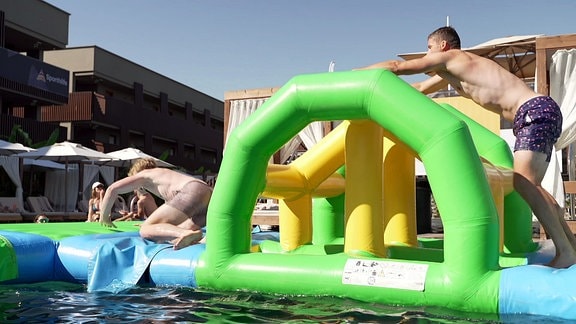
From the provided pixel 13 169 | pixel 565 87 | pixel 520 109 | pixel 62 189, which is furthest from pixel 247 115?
pixel 62 189

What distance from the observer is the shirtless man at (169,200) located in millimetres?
5293

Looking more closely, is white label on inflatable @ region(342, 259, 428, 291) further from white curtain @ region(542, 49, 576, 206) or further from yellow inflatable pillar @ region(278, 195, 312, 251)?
white curtain @ region(542, 49, 576, 206)

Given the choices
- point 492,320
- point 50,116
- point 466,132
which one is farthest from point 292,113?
point 50,116

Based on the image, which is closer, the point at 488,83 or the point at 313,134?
the point at 488,83

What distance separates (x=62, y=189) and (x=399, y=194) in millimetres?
16741

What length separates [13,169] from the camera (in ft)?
54.5

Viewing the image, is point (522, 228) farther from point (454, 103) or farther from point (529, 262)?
point (454, 103)

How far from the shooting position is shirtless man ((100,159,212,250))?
529 centimetres

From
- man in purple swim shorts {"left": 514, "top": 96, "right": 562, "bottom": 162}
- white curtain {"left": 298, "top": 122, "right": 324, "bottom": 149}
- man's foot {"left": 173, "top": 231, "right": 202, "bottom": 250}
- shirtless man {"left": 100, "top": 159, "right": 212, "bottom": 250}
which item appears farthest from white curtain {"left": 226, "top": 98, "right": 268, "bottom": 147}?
man in purple swim shorts {"left": 514, "top": 96, "right": 562, "bottom": 162}

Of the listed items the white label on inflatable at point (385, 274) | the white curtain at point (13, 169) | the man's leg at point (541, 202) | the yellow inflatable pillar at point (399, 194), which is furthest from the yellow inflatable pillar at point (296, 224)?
the white curtain at point (13, 169)

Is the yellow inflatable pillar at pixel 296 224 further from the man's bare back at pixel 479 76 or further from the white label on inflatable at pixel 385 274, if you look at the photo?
the man's bare back at pixel 479 76

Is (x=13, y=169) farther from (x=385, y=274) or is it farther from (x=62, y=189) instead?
(x=385, y=274)

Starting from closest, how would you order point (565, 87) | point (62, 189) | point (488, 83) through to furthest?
point (488, 83)
point (565, 87)
point (62, 189)

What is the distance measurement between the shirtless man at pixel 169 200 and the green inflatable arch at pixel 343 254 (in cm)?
95
